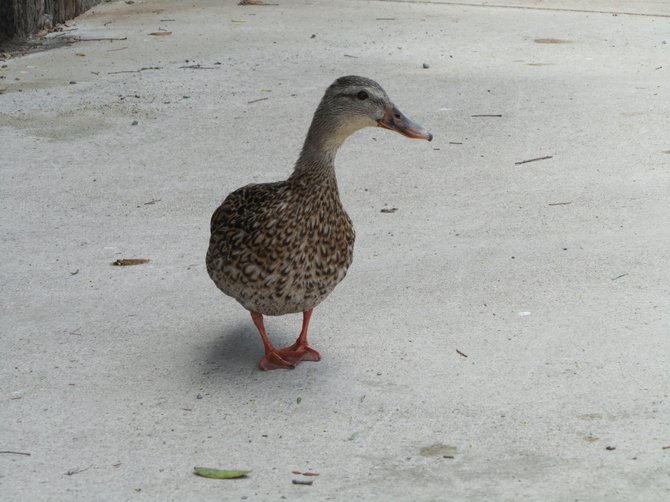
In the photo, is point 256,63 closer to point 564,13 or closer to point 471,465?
point 564,13

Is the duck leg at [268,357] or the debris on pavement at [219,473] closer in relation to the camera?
the debris on pavement at [219,473]

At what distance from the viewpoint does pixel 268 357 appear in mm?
4277

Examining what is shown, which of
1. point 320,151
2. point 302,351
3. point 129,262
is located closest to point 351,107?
point 320,151

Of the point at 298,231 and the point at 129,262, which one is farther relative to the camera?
the point at 129,262

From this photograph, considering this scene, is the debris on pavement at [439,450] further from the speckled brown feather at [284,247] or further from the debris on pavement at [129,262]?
the debris on pavement at [129,262]

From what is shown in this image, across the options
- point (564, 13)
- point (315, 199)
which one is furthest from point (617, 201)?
point (564, 13)

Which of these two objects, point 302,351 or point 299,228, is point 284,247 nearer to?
point 299,228

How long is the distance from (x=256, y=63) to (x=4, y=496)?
6164 mm

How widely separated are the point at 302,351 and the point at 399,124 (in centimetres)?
99

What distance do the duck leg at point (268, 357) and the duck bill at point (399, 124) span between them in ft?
2.97

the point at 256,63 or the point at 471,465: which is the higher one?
the point at 256,63

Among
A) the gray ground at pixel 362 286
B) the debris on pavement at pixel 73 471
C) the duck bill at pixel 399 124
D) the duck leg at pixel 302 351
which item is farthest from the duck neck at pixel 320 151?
the debris on pavement at pixel 73 471

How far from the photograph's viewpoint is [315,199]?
13.4ft

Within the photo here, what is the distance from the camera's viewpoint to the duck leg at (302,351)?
14.1 ft
